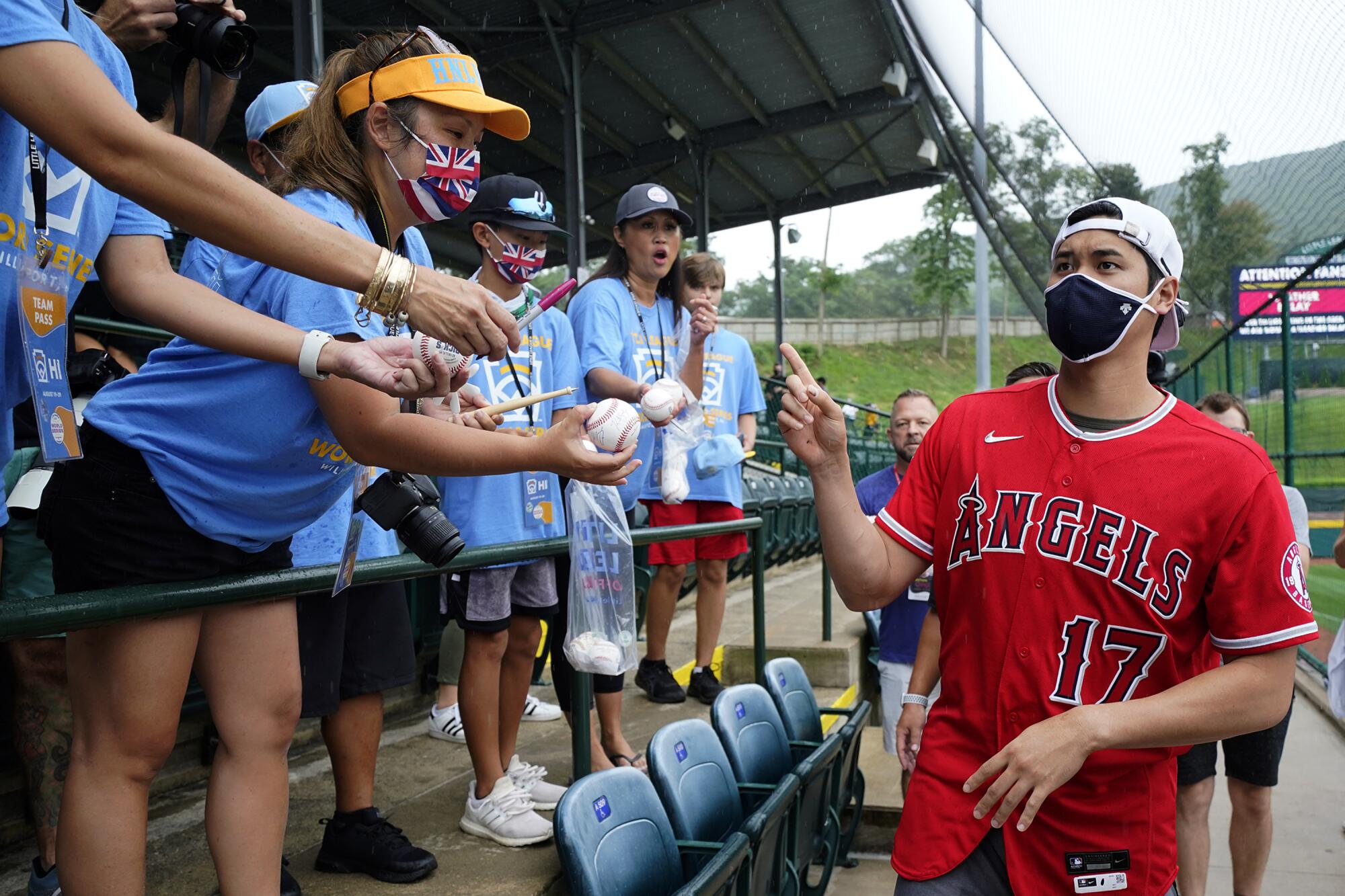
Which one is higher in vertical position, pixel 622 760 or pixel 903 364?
pixel 903 364

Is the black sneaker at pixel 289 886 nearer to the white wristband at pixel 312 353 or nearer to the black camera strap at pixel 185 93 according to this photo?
the white wristband at pixel 312 353

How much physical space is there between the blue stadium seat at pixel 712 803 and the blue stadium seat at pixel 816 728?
2.57ft

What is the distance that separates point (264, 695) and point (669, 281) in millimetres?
3022

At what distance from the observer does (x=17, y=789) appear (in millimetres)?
2949

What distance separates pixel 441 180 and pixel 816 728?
303cm

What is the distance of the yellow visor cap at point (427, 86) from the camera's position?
1.95 metres

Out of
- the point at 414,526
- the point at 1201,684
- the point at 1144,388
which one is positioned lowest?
the point at 1201,684

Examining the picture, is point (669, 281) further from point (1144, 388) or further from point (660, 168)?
point (660, 168)

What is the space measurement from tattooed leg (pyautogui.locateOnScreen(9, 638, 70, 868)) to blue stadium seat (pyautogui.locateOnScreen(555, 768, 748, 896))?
1.26 metres

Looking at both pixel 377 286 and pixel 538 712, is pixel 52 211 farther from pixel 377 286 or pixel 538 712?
pixel 538 712

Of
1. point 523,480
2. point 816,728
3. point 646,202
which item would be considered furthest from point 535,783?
point 646,202

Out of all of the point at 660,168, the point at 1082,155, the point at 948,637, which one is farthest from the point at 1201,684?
the point at 660,168

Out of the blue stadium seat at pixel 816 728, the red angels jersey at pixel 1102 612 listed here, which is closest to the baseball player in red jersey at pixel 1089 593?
the red angels jersey at pixel 1102 612

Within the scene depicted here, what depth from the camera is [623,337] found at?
4309 millimetres
